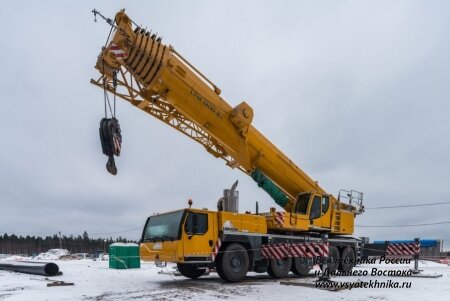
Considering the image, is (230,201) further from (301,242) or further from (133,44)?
(133,44)

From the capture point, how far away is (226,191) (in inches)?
568

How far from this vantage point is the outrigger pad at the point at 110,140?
11.0m

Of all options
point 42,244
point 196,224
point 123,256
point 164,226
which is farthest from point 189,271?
point 42,244

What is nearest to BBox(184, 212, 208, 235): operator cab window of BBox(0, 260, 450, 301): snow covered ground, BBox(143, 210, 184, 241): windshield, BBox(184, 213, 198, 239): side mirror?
BBox(184, 213, 198, 239): side mirror

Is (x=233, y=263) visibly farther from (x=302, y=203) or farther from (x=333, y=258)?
(x=333, y=258)

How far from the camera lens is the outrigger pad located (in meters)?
11.0

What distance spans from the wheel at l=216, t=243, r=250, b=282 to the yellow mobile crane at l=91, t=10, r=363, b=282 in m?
0.03

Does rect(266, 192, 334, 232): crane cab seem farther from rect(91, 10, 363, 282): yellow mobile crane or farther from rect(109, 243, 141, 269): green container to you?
rect(109, 243, 141, 269): green container

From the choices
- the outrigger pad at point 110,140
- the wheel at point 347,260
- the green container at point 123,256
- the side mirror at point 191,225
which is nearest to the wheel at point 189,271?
the side mirror at point 191,225

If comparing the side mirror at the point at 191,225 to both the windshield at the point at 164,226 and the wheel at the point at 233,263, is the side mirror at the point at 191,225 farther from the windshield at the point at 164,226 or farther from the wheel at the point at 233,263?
the wheel at the point at 233,263

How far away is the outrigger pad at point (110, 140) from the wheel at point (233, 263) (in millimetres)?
4308

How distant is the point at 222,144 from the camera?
1419 centimetres

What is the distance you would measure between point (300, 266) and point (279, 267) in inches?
44.5

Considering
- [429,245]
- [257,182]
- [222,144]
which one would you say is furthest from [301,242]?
[429,245]
